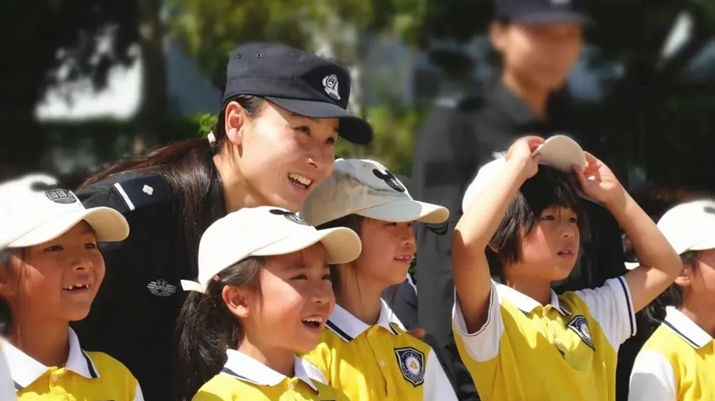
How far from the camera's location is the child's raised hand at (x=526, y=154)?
3.05 metres

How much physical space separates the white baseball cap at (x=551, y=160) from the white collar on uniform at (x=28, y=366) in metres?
1.16

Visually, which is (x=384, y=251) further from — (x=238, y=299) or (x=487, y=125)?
(x=487, y=125)

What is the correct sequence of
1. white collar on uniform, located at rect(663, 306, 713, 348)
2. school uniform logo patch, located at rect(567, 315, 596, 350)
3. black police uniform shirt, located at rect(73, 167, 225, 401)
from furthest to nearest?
1. white collar on uniform, located at rect(663, 306, 713, 348)
2. school uniform logo patch, located at rect(567, 315, 596, 350)
3. black police uniform shirt, located at rect(73, 167, 225, 401)

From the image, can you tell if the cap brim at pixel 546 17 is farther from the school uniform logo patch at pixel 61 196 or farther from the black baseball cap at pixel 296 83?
the school uniform logo patch at pixel 61 196

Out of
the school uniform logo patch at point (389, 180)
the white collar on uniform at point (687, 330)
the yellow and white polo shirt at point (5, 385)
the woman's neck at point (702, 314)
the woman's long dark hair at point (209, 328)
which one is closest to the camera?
the yellow and white polo shirt at point (5, 385)

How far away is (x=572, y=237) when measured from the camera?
321 cm

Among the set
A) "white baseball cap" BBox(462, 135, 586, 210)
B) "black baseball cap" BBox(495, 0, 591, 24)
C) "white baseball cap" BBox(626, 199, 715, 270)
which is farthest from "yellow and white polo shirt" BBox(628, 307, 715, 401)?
"black baseball cap" BBox(495, 0, 591, 24)

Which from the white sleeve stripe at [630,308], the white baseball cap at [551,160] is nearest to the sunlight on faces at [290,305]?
the white baseball cap at [551,160]

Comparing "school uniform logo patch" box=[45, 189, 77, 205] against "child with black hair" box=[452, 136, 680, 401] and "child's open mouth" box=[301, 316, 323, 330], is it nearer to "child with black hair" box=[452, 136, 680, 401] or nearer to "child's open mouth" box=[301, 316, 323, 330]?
"child's open mouth" box=[301, 316, 323, 330]

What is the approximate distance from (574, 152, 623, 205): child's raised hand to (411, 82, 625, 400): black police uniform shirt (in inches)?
7.0

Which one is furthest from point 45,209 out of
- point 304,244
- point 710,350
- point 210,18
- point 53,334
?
point 210,18

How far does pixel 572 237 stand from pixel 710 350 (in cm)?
75

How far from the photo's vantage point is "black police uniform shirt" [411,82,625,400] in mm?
3359

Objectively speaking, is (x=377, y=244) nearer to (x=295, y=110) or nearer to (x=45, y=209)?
(x=295, y=110)
